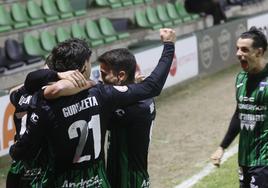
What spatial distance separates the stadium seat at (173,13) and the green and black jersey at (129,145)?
39.5 ft

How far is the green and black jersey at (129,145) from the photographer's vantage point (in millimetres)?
3627

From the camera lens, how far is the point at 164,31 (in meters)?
3.43

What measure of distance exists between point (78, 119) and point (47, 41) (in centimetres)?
905

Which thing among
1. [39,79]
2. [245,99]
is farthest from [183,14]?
[39,79]

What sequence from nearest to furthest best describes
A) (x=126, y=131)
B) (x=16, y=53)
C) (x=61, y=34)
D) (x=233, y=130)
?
(x=126, y=131) < (x=233, y=130) < (x=16, y=53) < (x=61, y=34)

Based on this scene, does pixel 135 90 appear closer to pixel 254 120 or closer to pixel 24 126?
pixel 24 126

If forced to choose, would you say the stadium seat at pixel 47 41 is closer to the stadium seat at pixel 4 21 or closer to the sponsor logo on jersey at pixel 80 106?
the stadium seat at pixel 4 21

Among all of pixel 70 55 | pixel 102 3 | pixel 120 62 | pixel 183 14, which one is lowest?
pixel 183 14

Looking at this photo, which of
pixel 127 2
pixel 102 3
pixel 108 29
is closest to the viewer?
pixel 108 29

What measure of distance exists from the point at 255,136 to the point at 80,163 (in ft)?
5.09

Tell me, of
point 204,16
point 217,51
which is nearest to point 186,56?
→ point 217,51

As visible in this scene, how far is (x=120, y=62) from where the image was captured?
350 centimetres

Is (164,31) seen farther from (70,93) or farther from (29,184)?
(29,184)

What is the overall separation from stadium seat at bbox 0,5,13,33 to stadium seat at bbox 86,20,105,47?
2065mm
